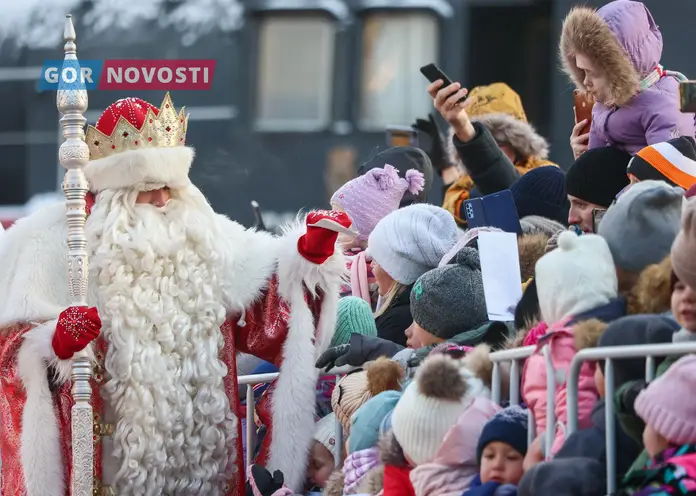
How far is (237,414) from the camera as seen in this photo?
5656 mm

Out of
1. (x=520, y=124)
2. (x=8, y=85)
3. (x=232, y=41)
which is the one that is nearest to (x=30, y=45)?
(x=8, y=85)

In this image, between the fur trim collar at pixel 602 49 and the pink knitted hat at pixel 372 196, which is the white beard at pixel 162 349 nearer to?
the pink knitted hat at pixel 372 196

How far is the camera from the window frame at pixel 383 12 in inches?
534

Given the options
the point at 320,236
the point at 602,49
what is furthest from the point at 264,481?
the point at 602,49

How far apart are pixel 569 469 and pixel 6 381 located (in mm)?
2599

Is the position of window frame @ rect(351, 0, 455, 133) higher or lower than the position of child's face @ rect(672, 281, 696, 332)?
higher

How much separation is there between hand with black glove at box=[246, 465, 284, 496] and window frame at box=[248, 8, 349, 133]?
873 cm

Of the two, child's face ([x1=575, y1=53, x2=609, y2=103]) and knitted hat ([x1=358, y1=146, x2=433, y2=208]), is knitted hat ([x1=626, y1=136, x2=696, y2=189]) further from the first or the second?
knitted hat ([x1=358, y1=146, x2=433, y2=208])

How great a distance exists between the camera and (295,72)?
1400 cm

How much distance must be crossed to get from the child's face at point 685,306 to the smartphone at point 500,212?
1677 millimetres

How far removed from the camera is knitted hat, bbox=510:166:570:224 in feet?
19.2

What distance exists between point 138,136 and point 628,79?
174 centimetres

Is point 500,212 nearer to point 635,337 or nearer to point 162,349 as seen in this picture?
point 162,349

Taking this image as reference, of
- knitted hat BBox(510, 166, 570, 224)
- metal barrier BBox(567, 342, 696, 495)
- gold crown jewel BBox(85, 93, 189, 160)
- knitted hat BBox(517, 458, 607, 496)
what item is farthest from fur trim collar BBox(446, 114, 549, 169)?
knitted hat BBox(517, 458, 607, 496)
